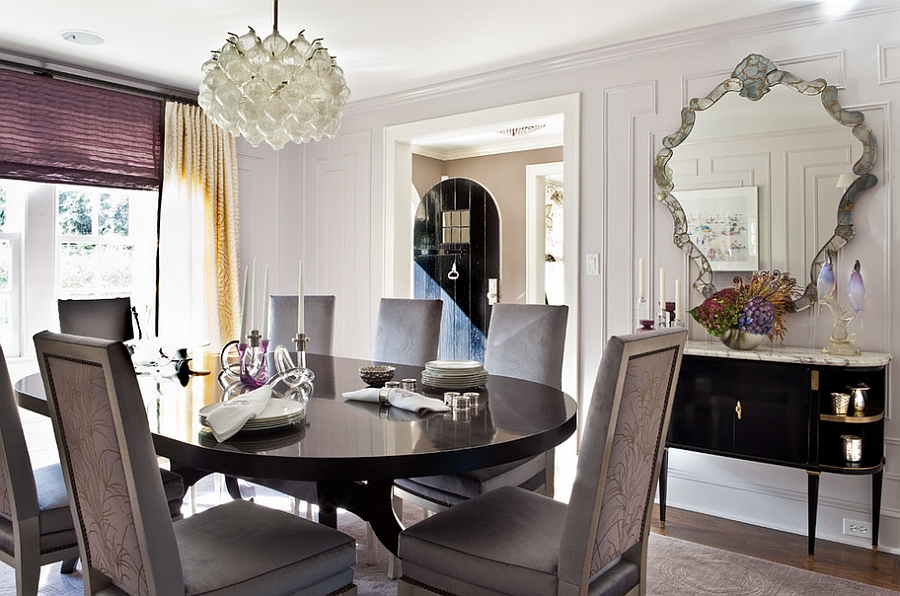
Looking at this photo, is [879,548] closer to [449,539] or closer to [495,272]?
[449,539]

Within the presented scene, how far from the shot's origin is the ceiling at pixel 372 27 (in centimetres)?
329

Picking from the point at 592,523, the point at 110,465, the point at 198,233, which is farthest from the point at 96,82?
the point at 592,523

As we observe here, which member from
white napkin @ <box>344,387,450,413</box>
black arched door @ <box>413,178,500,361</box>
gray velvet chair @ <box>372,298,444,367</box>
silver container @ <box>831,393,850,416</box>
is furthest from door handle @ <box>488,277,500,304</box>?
white napkin @ <box>344,387,450,413</box>

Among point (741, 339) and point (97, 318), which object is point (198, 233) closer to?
point (97, 318)

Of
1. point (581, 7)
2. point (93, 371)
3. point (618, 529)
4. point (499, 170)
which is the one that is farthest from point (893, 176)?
point (499, 170)

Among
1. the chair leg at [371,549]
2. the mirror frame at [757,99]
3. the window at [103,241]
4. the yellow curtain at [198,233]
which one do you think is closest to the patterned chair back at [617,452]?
the chair leg at [371,549]

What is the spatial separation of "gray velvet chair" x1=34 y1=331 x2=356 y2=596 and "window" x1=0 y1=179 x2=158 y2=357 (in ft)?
8.01

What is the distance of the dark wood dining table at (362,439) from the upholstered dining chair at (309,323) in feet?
3.78

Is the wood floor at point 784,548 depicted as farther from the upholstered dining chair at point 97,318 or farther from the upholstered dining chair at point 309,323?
the upholstered dining chair at point 97,318

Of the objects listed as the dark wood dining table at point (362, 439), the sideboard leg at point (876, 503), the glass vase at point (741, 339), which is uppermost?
the glass vase at point (741, 339)

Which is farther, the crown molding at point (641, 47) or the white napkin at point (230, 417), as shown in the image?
the crown molding at point (641, 47)

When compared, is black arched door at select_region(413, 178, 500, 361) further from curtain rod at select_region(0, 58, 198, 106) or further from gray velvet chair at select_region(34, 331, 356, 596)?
gray velvet chair at select_region(34, 331, 356, 596)

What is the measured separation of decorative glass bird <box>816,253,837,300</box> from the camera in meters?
3.07

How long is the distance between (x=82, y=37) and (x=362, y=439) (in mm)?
3325
